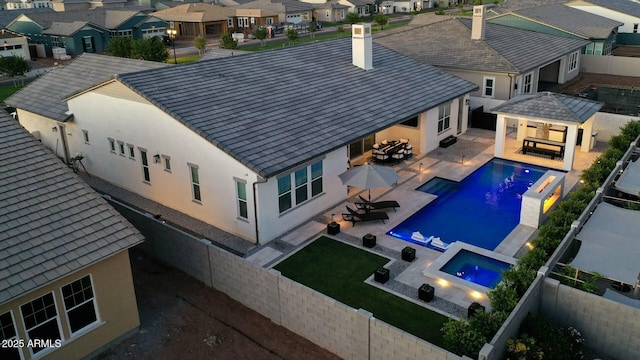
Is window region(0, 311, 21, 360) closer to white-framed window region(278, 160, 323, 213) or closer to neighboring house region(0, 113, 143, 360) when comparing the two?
neighboring house region(0, 113, 143, 360)

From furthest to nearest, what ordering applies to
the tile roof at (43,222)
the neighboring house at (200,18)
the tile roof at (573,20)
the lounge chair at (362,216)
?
the neighboring house at (200,18) → the tile roof at (573,20) → the lounge chair at (362,216) → the tile roof at (43,222)

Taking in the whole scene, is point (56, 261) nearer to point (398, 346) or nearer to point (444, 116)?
point (398, 346)

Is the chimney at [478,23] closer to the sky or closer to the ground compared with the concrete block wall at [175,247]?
closer to the sky

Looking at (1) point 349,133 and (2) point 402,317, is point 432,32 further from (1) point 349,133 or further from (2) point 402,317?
(2) point 402,317

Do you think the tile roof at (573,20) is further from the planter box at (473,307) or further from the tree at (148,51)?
the planter box at (473,307)

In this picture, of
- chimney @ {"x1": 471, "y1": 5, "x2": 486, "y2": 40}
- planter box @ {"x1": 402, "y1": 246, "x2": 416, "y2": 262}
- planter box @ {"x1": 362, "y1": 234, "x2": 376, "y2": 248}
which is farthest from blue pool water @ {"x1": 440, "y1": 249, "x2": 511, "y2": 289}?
chimney @ {"x1": 471, "y1": 5, "x2": 486, "y2": 40}

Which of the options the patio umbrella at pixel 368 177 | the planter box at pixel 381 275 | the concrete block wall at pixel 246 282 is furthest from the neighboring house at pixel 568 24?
the concrete block wall at pixel 246 282

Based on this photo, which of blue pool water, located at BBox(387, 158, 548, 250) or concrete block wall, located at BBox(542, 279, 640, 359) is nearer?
concrete block wall, located at BBox(542, 279, 640, 359)
